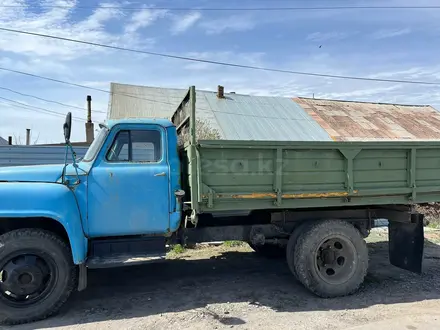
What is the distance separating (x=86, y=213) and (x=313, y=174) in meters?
2.81

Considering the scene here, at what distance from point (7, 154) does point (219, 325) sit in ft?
33.0

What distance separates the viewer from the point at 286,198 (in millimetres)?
4934

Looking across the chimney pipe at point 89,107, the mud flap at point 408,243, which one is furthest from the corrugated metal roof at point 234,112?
the mud flap at point 408,243

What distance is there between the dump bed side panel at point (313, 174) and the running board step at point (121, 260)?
850 millimetres

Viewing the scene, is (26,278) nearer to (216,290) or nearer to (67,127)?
(67,127)

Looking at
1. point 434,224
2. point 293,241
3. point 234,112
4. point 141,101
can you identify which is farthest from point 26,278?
point 141,101

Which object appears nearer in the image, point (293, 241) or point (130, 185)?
point (130, 185)

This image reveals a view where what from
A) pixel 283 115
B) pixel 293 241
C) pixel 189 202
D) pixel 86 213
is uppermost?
pixel 283 115

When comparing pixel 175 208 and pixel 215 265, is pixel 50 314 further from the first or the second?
pixel 215 265

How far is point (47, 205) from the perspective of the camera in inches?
169

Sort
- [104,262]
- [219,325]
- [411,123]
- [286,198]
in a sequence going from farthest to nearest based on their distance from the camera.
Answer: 1. [411,123]
2. [286,198]
3. [104,262]
4. [219,325]

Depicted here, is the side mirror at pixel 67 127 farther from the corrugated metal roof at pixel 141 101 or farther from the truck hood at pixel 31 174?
the corrugated metal roof at pixel 141 101

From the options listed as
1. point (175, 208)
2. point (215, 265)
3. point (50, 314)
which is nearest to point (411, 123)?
point (215, 265)

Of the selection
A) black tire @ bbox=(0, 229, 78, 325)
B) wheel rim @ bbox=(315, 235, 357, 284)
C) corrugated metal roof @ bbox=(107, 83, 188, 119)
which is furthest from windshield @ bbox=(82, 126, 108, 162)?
corrugated metal roof @ bbox=(107, 83, 188, 119)
